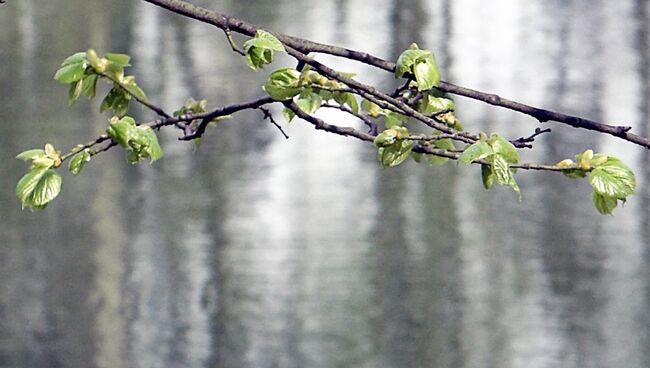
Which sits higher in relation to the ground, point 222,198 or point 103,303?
point 222,198

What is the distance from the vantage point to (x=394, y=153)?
29.5 inches

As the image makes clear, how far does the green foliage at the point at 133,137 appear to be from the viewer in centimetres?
72

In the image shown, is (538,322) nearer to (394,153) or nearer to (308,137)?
(308,137)

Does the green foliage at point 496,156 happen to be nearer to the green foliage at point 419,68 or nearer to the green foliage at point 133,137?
the green foliage at point 419,68

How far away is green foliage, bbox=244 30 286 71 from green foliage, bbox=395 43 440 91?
0.28 feet

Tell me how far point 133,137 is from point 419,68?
21 cm

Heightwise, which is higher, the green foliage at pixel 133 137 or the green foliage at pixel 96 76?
the green foliage at pixel 96 76

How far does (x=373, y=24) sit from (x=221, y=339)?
3.42 ft

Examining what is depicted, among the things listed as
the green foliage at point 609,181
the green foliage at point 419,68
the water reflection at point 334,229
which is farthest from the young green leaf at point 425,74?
the water reflection at point 334,229

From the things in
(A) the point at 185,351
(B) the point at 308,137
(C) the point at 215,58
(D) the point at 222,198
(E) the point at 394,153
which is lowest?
(A) the point at 185,351

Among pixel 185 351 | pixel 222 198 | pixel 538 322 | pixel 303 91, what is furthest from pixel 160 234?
pixel 303 91

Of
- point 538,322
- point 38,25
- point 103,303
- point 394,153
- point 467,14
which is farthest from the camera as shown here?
point 38,25

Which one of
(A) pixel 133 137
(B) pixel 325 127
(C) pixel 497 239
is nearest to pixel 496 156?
(B) pixel 325 127

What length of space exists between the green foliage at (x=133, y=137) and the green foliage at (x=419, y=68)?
184mm
